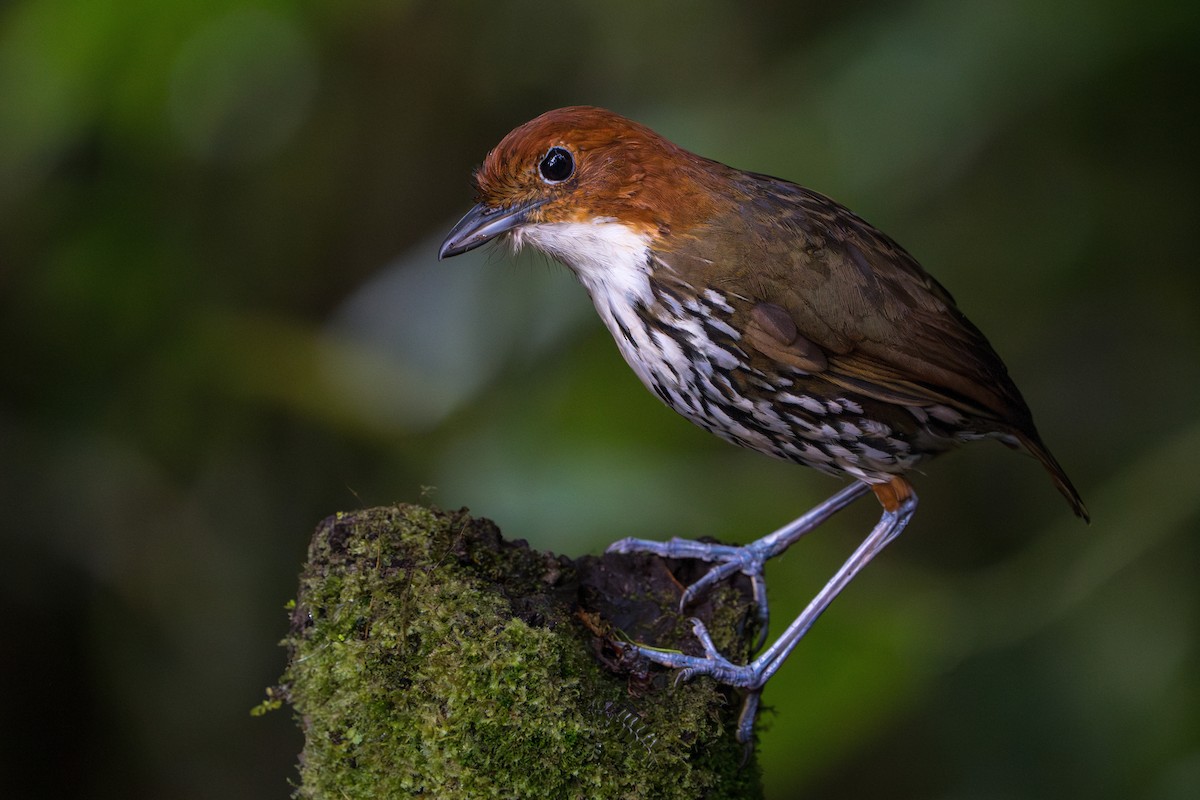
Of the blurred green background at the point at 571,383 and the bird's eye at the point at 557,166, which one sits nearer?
the bird's eye at the point at 557,166

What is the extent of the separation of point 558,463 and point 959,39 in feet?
6.22

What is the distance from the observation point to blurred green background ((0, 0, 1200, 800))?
3629 millimetres

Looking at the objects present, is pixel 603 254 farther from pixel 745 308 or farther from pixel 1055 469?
pixel 1055 469

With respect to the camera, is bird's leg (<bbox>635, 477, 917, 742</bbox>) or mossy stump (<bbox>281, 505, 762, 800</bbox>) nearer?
mossy stump (<bbox>281, 505, 762, 800</bbox>)

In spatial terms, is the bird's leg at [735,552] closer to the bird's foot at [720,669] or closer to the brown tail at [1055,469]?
the bird's foot at [720,669]

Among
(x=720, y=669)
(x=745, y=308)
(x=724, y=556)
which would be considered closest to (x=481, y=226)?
(x=745, y=308)

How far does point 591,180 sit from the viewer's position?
8.92 ft

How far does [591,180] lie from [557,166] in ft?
0.30

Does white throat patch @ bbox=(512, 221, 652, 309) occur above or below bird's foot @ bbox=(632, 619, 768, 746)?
above

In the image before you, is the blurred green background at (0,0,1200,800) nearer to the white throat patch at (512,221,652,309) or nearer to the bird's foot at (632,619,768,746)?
the bird's foot at (632,619,768,746)

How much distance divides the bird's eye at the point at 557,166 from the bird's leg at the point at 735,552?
0.88 meters

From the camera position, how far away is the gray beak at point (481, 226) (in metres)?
2.78

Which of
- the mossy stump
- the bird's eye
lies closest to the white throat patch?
the bird's eye

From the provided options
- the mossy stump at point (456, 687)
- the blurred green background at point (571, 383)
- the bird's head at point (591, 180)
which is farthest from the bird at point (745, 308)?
the blurred green background at point (571, 383)
